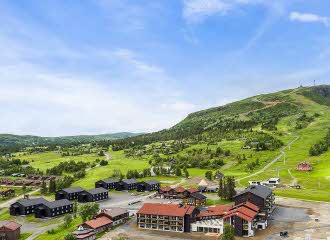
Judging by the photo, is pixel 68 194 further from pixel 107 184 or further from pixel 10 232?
pixel 10 232

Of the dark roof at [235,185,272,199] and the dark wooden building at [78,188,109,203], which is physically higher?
the dark roof at [235,185,272,199]

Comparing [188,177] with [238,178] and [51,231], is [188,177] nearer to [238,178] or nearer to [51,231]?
[238,178]

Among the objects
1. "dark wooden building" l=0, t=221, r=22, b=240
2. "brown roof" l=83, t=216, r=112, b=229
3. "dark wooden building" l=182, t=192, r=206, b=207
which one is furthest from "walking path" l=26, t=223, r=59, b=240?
"dark wooden building" l=182, t=192, r=206, b=207

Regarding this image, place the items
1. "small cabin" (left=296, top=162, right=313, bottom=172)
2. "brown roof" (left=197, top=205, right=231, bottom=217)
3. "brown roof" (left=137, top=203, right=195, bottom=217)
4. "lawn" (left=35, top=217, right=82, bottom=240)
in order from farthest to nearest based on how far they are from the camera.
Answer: "small cabin" (left=296, top=162, right=313, bottom=172), "brown roof" (left=197, top=205, right=231, bottom=217), "brown roof" (left=137, top=203, right=195, bottom=217), "lawn" (left=35, top=217, right=82, bottom=240)

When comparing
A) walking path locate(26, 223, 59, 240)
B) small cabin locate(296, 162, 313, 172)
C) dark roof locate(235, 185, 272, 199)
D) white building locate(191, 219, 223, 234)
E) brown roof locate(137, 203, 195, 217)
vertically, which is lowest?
walking path locate(26, 223, 59, 240)

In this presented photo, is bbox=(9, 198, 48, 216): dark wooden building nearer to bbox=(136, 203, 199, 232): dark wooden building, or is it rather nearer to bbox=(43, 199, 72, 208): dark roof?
bbox=(43, 199, 72, 208): dark roof

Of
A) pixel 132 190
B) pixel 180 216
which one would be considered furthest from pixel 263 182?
pixel 180 216

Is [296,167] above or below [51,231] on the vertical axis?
above
